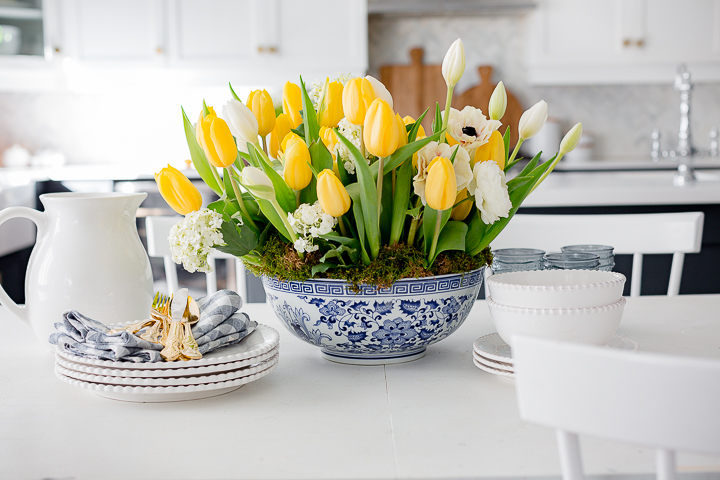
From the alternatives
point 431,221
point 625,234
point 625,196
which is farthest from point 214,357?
point 625,196

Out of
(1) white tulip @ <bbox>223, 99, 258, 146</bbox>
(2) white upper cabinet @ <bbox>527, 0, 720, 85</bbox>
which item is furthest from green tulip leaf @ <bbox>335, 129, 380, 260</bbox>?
(2) white upper cabinet @ <bbox>527, 0, 720, 85</bbox>

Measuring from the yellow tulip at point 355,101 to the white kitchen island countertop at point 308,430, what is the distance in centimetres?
31

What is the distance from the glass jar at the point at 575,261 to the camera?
935 millimetres

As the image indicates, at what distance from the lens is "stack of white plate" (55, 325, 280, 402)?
0.72 metres

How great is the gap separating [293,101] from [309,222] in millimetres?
201

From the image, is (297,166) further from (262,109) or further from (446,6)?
(446,6)

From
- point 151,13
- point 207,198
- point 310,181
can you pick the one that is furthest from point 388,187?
point 151,13

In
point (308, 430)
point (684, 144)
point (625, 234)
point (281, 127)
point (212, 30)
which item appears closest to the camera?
point (308, 430)

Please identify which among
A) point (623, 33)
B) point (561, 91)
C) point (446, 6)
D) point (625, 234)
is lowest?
point (625, 234)

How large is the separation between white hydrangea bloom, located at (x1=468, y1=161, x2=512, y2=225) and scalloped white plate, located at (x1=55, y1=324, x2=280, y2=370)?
29 cm

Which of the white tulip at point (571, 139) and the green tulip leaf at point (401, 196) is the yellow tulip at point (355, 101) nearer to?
the green tulip leaf at point (401, 196)

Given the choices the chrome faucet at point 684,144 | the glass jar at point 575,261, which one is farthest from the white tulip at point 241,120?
the chrome faucet at point 684,144

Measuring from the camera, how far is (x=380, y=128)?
680mm

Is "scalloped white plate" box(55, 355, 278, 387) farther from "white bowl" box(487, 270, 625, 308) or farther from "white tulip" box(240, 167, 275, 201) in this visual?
"white bowl" box(487, 270, 625, 308)
